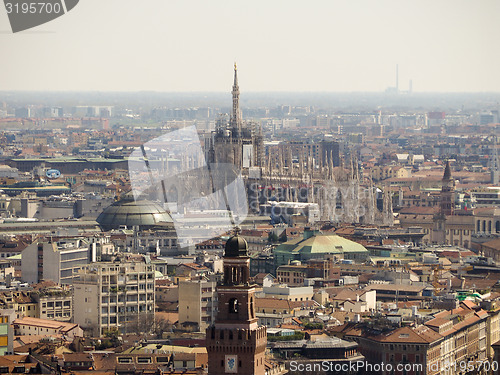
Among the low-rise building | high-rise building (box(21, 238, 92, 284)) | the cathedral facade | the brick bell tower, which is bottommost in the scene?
the cathedral facade

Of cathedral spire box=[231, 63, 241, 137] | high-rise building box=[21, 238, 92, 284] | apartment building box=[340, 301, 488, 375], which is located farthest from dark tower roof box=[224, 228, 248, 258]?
cathedral spire box=[231, 63, 241, 137]

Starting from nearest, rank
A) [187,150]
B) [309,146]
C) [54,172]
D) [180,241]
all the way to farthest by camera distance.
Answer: [180,241]
[187,150]
[54,172]
[309,146]

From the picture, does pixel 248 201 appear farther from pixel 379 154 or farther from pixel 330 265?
pixel 379 154

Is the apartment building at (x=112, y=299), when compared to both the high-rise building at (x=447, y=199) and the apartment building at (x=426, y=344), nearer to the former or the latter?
the apartment building at (x=426, y=344)

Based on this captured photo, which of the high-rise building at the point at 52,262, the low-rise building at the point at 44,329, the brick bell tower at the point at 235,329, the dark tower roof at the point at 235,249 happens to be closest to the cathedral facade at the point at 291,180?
the high-rise building at the point at 52,262

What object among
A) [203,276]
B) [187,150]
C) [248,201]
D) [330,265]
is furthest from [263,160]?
[203,276]

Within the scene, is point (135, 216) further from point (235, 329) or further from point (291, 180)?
point (235, 329)

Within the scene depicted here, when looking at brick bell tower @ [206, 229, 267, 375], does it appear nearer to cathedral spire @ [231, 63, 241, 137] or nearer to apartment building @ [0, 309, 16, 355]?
apartment building @ [0, 309, 16, 355]
